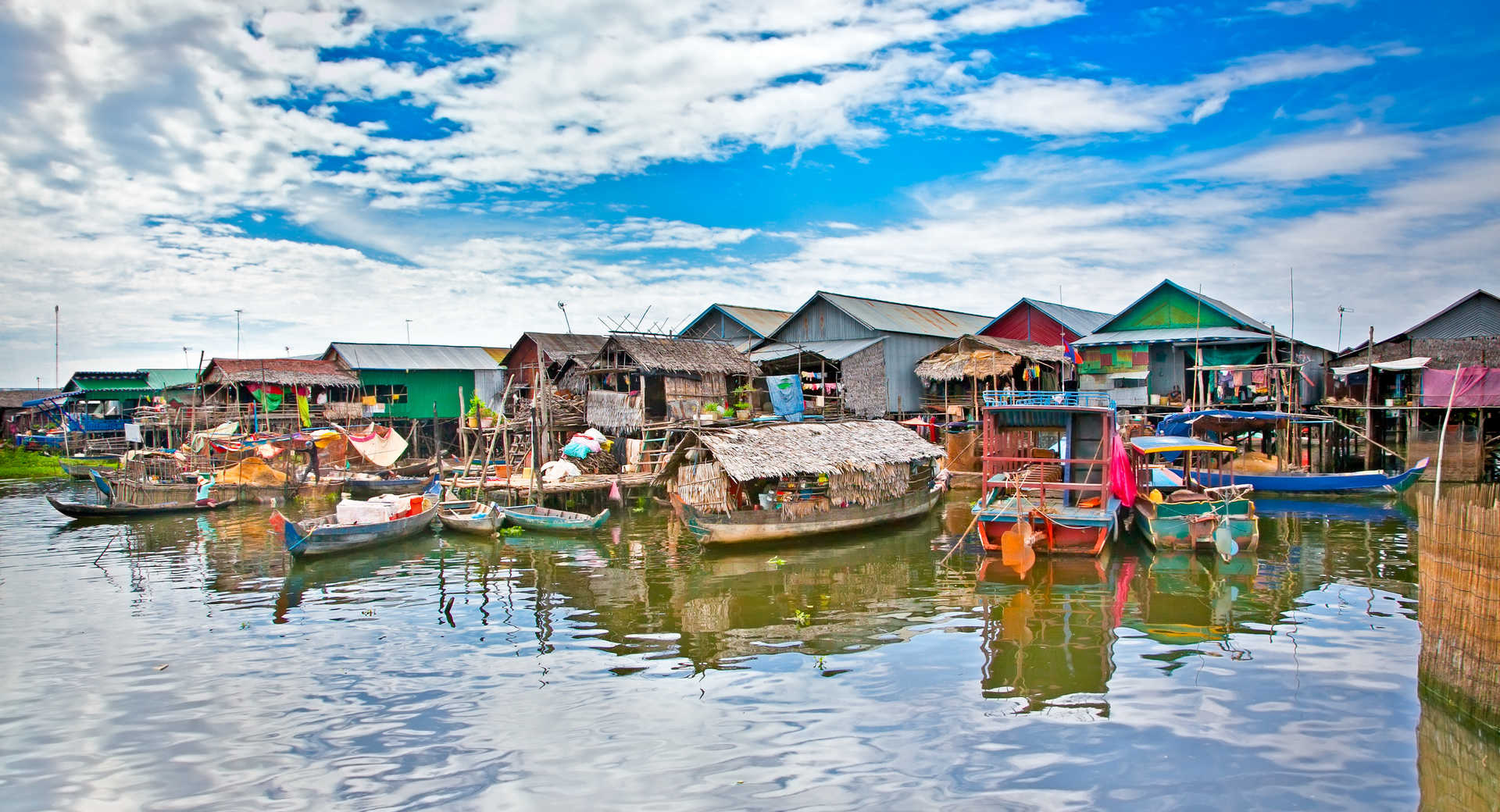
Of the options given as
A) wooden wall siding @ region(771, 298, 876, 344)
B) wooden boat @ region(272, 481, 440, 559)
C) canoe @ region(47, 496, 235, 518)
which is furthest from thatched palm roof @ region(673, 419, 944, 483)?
canoe @ region(47, 496, 235, 518)

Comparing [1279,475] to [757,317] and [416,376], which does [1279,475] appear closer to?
[757,317]

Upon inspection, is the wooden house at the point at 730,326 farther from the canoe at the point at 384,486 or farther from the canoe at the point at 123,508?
the canoe at the point at 123,508

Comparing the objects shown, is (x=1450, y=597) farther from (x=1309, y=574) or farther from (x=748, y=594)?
(x=748, y=594)

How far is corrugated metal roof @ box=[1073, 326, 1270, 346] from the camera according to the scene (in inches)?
1155

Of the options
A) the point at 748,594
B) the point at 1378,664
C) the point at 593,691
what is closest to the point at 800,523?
the point at 748,594

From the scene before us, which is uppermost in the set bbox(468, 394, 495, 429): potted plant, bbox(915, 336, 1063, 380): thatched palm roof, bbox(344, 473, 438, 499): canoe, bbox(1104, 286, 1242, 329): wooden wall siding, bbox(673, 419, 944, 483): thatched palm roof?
bbox(1104, 286, 1242, 329): wooden wall siding

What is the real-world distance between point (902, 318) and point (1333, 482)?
18.8 m

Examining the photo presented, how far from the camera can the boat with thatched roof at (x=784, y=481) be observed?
18.7m

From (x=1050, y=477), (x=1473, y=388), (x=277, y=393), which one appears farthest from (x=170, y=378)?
(x=1473, y=388)

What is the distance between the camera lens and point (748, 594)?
50.0ft

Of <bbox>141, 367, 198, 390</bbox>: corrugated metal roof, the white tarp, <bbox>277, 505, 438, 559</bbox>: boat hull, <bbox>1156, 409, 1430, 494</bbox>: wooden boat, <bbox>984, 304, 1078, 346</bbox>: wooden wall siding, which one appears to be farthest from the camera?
<bbox>141, 367, 198, 390</bbox>: corrugated metal roof

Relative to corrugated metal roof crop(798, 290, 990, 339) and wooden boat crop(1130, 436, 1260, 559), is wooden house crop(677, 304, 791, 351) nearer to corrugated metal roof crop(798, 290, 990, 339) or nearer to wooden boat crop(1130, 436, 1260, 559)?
corrugated metal roof crop(798, 290, 990, 339)

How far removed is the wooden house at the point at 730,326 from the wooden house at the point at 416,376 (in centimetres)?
1143

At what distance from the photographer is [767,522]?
1897 cm
